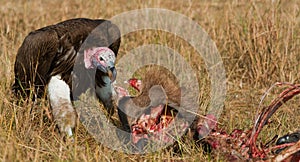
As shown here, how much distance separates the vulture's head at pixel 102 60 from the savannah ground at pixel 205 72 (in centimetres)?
44

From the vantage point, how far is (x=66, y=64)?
4.16 m

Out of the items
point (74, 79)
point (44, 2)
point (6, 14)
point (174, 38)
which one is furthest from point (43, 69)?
point (44, 2)

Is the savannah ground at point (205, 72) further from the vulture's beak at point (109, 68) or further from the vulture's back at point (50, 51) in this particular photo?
the vulture's beak at point (109, 68)

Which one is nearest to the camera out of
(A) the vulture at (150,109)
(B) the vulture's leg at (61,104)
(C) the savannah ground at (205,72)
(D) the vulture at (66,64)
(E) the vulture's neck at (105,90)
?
(C) the savannah ground at (205,72)

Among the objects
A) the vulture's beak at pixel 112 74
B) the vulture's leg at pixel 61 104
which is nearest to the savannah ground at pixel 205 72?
the vulture's leg at pixel 61 104

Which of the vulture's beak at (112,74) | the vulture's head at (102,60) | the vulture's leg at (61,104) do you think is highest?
the vulture's head at (102,60)

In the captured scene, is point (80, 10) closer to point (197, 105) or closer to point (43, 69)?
point (43, 69)

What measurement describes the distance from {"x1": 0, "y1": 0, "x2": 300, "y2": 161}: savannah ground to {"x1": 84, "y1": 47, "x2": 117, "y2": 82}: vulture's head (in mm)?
439

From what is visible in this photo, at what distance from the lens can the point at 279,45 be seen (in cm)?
500

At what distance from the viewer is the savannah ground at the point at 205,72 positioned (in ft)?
10.8

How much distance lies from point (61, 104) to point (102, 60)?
41 centimetres

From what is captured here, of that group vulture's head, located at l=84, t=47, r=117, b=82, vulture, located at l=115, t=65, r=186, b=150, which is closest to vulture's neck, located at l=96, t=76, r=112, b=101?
vulture's head, located at l=84, t=47, r=117, b=82

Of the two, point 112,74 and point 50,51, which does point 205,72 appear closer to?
point 112,74

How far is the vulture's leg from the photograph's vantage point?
3.76 meters
